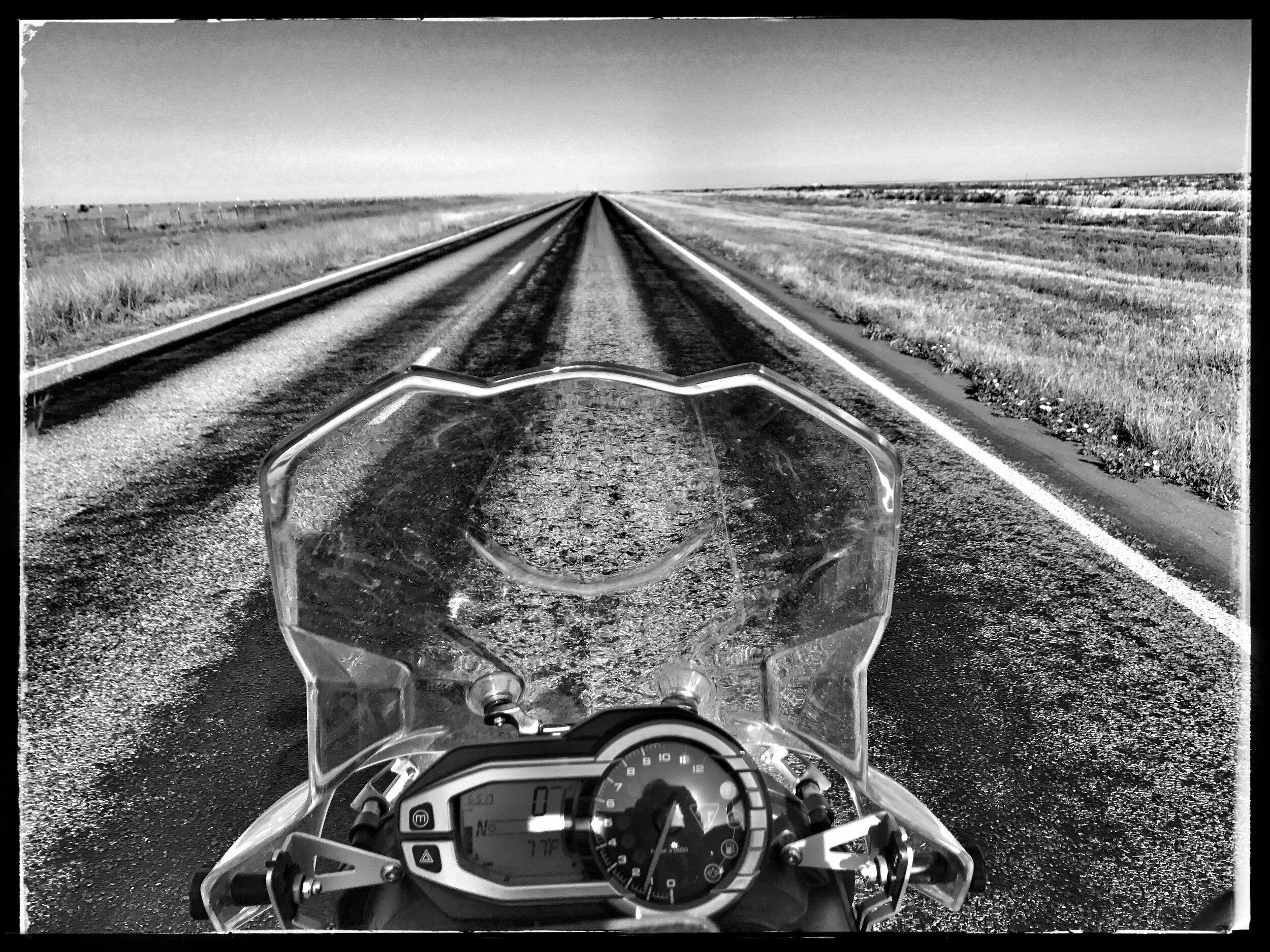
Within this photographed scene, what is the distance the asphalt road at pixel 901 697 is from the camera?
221 cm

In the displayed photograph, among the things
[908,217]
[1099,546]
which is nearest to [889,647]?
[1099,546]

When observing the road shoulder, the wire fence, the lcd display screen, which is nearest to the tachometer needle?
the lcd display screen

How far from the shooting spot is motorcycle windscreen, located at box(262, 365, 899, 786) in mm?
1529

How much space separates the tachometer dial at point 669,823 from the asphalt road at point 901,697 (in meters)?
1.11

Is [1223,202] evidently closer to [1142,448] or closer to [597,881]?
[1142,448]

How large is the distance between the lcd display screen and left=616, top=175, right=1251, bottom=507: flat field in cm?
205

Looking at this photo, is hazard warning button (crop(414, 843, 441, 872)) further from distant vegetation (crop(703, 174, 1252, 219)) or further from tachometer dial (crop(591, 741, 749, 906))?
distant vegetation (crop(703, 174, 1252, 219))

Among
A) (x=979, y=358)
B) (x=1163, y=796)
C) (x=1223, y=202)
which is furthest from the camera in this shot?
(x=1223, y=202)

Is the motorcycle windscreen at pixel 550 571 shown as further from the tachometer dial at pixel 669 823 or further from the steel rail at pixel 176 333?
the steel rail at pixel 176 333

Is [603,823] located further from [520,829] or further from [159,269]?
[159,269]

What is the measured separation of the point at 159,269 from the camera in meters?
14.9

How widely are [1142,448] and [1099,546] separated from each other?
6.89 feet

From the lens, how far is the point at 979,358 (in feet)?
27.5

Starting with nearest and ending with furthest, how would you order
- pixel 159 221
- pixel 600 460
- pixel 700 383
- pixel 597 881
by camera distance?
Answer: pixel 597 881
pixel 700 383
pixel 600 460
pixel 159 221
